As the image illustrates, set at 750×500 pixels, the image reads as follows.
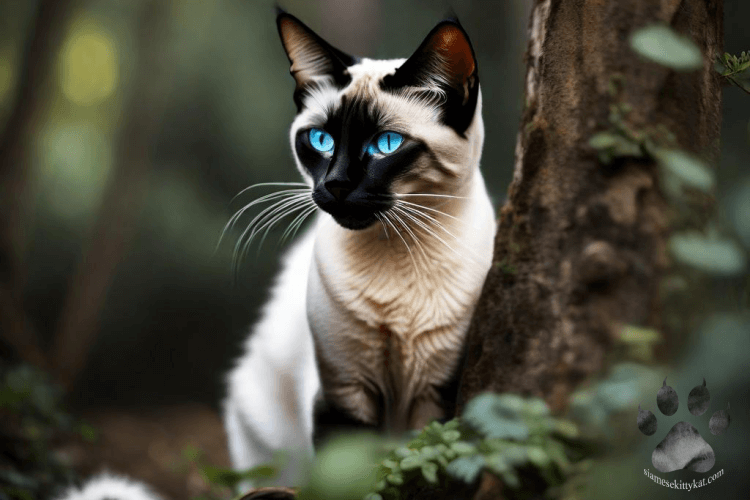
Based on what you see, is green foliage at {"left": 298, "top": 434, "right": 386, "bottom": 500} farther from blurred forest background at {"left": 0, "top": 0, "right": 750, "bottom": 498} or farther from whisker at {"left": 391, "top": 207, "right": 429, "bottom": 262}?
blurred forest background at {"left": 0, "top": 0, "right": 750, "bottom": 498}

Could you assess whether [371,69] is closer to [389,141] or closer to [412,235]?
[389,141]

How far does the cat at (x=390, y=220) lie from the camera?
1444 mm

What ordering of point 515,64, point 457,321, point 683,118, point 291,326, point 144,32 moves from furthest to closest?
point 144,32
point 515,64
point 291,326
point 457,321
point 683,118

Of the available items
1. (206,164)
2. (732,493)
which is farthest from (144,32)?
(732,493)

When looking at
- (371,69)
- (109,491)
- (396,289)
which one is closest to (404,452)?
(396,289)

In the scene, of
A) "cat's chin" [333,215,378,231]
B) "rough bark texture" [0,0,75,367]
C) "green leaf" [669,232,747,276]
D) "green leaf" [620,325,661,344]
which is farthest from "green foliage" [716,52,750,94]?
"rough bark texture" [0,0,75,367]

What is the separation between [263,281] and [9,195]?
4.54 feet

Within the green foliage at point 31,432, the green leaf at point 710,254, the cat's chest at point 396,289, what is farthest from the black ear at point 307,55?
the green foliage at point 31,432

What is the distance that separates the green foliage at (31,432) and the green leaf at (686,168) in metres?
2.07

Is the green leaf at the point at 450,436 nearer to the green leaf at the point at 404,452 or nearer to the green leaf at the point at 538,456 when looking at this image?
the green leaf at the point at 404,452

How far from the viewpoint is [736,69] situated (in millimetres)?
1217

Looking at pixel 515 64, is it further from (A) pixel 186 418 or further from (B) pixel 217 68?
(A) pixel 186 418

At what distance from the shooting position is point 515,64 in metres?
2.69

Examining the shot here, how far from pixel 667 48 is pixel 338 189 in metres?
0.71
